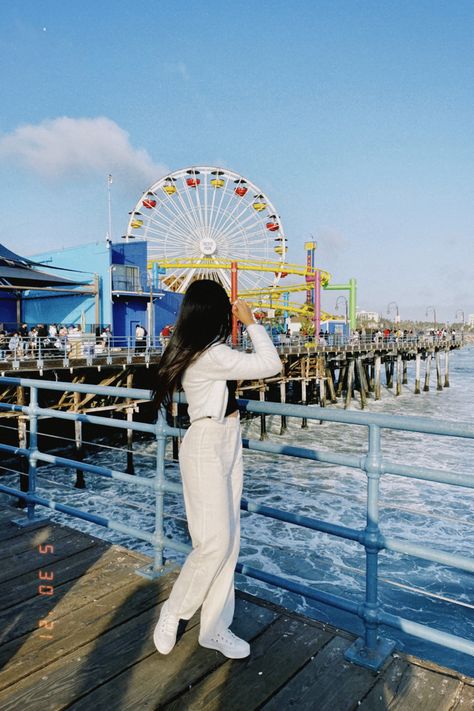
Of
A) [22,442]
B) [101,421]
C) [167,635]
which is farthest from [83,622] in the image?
[22,442]

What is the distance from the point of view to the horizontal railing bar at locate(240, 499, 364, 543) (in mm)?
2332

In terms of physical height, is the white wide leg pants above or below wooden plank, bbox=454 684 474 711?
above

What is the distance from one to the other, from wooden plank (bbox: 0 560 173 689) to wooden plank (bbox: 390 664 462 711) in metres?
1.24

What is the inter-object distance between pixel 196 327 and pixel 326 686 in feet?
4.96

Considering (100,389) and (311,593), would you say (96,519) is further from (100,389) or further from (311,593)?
(311,593)

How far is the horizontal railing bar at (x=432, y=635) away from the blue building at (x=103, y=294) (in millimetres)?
22350

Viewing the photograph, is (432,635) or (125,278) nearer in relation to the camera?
(432,635)

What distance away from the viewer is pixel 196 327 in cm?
212

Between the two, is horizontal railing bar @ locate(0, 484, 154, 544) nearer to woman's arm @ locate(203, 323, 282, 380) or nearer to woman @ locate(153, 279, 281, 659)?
woman @ locate(153, 279, 281, 659)

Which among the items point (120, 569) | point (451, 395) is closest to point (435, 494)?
point (120, 569)

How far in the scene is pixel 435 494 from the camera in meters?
11.9

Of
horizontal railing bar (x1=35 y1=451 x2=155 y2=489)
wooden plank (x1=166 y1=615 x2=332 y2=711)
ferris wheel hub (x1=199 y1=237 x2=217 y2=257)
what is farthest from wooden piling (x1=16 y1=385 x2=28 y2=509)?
ferris wheel hub (x1=199 y1=237 x2=217 y2=257)

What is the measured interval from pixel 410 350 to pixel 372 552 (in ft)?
122

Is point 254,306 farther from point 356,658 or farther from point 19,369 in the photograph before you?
point 356,658
